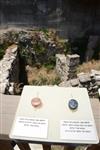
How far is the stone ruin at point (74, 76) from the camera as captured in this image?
812cm

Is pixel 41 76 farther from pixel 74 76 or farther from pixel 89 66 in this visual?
pixel 89 66

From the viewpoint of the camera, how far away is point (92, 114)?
2365 millimetres

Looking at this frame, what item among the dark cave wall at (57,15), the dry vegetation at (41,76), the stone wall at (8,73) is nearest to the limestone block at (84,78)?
the stone wall at (8,73)

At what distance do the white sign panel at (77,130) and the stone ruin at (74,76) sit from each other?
226 inches

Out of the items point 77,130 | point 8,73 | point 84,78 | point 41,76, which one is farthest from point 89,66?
point 77,130

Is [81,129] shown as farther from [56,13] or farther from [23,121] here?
[56,13]

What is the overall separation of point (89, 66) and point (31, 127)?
30.5ft

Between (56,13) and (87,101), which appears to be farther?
(56,13)

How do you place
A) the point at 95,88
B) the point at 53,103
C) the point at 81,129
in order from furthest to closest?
the point at 95,88, the point at 53,103, the point at 81,129

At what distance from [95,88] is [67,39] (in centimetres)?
450

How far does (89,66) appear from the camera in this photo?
11383 mm

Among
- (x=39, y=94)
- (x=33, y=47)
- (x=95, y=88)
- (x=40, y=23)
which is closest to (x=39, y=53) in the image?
(x=33, y=47)

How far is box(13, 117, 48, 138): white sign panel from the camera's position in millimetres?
2199

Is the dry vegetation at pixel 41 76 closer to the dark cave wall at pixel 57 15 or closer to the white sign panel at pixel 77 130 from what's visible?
the dark cave wall at pixel 57 15
